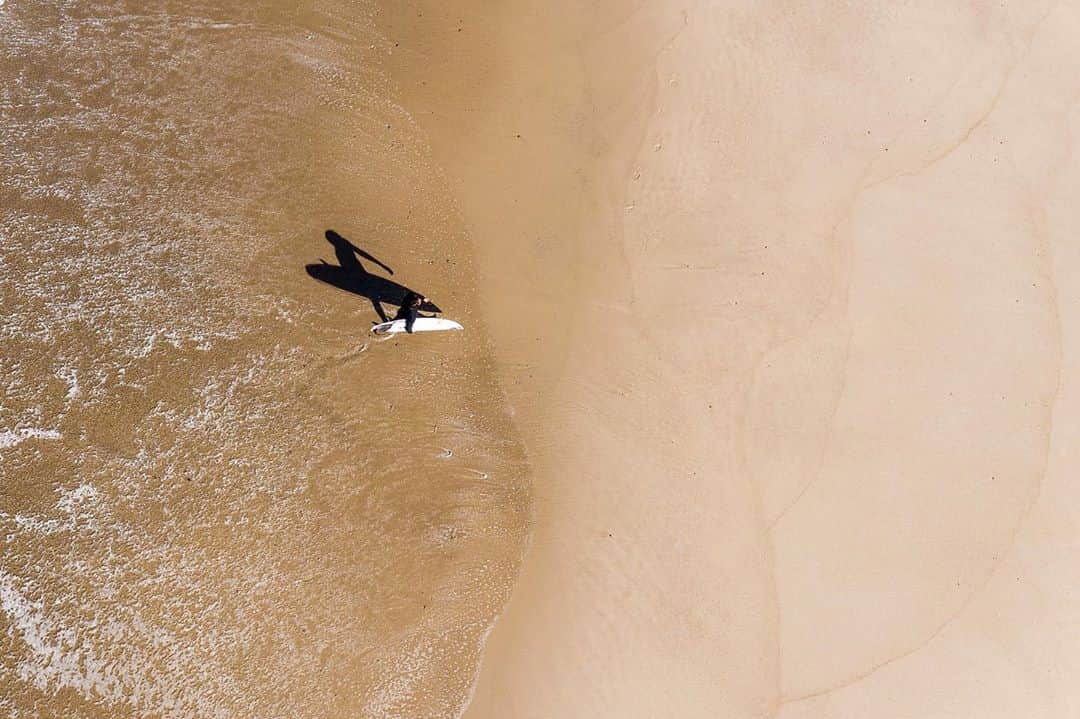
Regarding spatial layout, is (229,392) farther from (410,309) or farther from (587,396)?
(587,396)

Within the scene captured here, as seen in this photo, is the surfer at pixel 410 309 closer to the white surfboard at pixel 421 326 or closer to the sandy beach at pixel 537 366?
the white surfboard at pixel 421 326

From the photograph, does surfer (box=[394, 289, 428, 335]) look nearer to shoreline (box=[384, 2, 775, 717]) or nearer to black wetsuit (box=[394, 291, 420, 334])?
black wetsuit (box=[394, 291, 420, 334])

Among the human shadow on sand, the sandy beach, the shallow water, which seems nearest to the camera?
the shallow water

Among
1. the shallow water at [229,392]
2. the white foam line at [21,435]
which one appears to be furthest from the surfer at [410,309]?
the white foam line at [21,435]

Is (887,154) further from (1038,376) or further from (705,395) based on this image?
(705,395)

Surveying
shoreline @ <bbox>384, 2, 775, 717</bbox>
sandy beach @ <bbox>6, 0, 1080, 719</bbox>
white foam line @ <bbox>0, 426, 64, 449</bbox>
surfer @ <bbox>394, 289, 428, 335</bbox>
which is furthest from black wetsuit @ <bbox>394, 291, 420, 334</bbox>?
white foam line @ <bbox>0, 426, 64, 449</bbox>
